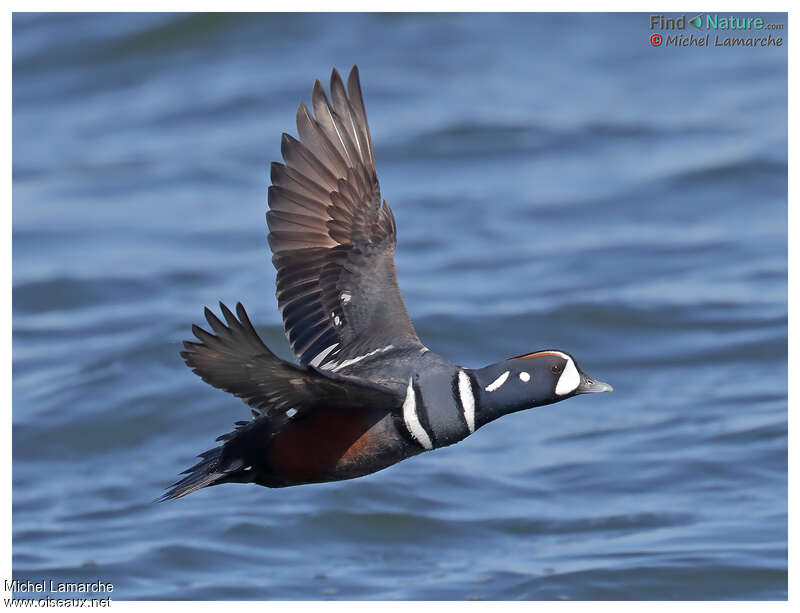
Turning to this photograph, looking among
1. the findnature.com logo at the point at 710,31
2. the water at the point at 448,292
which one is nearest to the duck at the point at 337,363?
the water at the point at 448,292

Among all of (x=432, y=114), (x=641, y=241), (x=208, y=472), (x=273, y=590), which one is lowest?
(x=273, y=590)

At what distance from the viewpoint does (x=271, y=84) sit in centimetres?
1948

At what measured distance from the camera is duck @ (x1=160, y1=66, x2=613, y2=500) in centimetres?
581

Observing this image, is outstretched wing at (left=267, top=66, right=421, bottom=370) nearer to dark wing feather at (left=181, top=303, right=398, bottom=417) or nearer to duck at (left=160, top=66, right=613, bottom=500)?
duck at (left=160, top=66, right=613, bottom=500)

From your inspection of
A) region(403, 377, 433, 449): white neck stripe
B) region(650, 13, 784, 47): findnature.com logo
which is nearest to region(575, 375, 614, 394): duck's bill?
region(403, 377, 433, 449): white neck stripe

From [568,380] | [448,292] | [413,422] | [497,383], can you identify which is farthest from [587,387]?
[448,292]

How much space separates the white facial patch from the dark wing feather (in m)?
0.84

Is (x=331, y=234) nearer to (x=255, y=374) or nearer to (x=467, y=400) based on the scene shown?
(x=467, y=400)

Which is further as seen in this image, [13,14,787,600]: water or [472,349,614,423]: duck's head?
[13,14,787,600]: water

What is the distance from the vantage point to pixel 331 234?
7.41 metres

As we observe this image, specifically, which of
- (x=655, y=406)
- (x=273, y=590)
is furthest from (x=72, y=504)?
(x=655, y=406)

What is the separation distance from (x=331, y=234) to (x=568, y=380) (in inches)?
64.9

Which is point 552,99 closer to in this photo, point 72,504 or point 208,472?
point 72,504

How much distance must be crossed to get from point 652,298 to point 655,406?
6.34 feet
